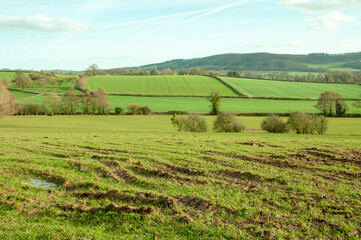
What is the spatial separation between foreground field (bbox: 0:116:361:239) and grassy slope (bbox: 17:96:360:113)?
71.0 meters

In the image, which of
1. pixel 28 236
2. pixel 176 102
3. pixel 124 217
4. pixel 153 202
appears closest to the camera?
pixel 28 236

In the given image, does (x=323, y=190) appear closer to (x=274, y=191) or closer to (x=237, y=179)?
(x=274, y=191)

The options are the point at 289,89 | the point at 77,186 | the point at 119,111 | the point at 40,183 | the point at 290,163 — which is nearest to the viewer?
the point at 77,186

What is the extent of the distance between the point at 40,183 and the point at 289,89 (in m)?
126

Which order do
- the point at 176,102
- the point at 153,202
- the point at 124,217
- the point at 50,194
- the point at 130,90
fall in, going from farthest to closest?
the point at 130,90
the point at 176,102
the point at 50,194
the point at 153,202
the point at 124,217

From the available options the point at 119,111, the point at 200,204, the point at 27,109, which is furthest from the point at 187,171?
the point at 27,109

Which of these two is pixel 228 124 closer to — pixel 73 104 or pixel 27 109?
pixel 73 104

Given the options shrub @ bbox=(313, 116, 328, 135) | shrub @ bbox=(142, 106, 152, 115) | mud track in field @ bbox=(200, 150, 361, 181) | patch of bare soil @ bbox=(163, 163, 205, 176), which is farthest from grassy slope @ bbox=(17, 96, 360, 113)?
patch of bare soil @ bbox=(163, 163, 205, 176)

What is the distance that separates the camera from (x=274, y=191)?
11750mm

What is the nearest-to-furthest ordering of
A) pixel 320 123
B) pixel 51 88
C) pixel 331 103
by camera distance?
1. pixel 320 123
2. pixel 331 103
3. pixel 51 88

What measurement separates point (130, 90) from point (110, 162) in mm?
109761

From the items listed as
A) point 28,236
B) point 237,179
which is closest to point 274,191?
point 237,179

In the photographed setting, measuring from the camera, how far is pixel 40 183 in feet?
43.4

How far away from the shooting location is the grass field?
116m
